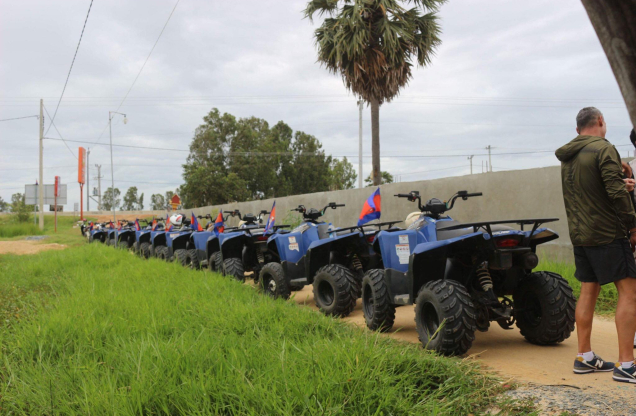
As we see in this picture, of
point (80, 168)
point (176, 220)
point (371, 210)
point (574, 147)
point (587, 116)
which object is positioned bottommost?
point (176, 220)

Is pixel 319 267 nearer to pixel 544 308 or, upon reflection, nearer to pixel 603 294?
pixel 544 308

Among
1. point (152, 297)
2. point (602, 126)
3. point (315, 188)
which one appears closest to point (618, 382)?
point (602, 126)

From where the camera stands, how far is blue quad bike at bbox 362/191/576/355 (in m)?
3.84

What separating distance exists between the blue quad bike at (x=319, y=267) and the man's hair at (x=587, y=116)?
9.41 feet

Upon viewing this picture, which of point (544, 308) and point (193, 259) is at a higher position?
point (544, 308)

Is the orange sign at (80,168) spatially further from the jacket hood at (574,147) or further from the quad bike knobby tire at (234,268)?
the jacket hood at (574,147)

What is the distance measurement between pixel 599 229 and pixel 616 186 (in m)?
0.29

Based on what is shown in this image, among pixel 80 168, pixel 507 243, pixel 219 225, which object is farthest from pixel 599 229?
pixel 80 168

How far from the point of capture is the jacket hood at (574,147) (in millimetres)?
3467

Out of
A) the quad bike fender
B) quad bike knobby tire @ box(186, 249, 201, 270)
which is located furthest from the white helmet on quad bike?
the quad bike fender

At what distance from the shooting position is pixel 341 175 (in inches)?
2454

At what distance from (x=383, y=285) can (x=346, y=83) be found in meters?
11.9

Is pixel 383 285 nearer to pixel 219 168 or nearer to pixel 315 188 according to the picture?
pixel 219 168

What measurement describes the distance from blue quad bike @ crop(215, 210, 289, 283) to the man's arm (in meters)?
Result: 5.24
